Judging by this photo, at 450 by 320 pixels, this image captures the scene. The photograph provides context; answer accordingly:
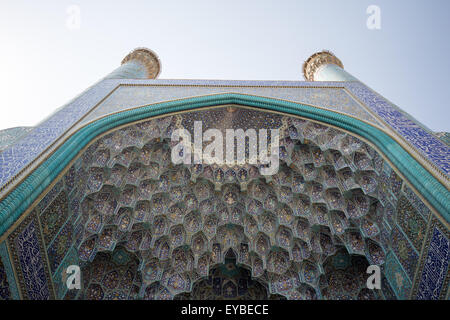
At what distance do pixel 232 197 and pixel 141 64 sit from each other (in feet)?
15.8

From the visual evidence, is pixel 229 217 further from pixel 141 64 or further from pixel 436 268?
pixel 141 64

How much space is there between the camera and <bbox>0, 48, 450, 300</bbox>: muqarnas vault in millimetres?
3771

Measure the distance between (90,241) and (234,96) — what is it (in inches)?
135

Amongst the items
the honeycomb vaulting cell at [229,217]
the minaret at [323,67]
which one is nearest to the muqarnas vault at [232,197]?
the honeycomb vaulting cell at [229,217]

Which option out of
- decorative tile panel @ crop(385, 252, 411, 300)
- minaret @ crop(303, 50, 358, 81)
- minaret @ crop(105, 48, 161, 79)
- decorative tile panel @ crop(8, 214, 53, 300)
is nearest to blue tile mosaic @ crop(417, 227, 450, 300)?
decorative tile panel @ crop(385, 252, 411, 300)

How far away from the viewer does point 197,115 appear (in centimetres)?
542

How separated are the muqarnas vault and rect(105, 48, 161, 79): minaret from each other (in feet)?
4.18

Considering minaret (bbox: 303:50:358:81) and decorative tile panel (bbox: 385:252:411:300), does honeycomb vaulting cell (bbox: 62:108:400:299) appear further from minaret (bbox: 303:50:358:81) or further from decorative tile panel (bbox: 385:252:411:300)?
minaret (bbox: 303:50:358:81)

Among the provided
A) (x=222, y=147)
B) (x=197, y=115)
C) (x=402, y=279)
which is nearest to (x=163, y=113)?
(x=197, y=115)

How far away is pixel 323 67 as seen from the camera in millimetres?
7961

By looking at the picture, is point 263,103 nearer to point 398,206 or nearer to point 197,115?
point 197,115

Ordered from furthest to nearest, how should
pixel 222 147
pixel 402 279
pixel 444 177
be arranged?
pixel 222 147 → pixel 402 279 → pixel 444 177

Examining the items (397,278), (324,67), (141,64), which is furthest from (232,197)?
(141,64)

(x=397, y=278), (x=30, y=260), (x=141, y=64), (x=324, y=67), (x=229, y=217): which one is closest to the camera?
(x=30, y=260)
